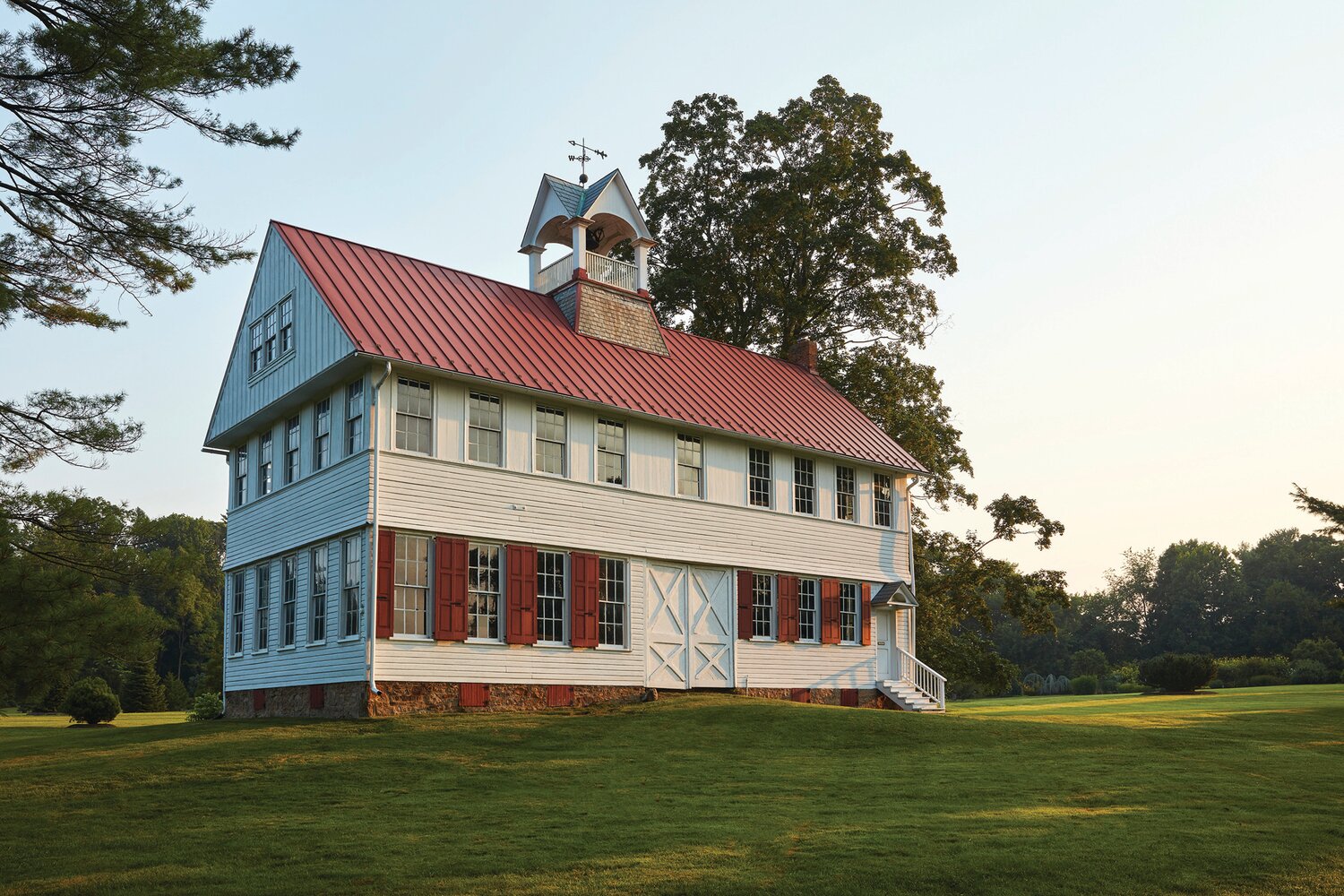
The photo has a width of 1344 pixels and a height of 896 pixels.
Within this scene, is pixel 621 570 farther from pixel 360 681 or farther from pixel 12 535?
pixel 12 535

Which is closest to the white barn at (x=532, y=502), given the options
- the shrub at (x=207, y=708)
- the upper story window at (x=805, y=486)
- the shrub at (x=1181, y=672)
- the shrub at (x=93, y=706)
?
the upper story window at (x=805, y=486)

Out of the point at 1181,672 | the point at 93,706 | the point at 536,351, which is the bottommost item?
the point at 93,706

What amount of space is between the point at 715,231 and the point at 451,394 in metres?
20.8

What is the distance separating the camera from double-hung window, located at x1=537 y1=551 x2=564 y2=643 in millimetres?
23047

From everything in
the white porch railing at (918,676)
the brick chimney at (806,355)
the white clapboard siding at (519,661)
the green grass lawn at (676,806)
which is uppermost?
the brick chimney at (806,355)

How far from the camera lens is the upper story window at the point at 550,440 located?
2362 centimetres

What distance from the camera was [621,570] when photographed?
24812 mm

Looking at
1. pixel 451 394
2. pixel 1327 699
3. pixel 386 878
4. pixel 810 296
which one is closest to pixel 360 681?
pixel 451 394

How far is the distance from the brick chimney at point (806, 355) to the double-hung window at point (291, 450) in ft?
52.5

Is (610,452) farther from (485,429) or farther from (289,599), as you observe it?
(289,599)

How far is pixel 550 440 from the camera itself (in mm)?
23828

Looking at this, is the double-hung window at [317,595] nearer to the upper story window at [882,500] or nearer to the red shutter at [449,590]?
the red shutter at [449,590]

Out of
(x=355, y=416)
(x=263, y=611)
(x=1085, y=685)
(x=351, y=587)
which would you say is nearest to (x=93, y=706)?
(x=263, y=611)

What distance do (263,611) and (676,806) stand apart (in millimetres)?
14761
